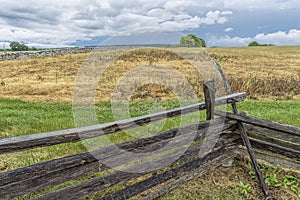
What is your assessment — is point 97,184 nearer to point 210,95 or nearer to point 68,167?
point 68,167

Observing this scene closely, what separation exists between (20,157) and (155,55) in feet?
57.2

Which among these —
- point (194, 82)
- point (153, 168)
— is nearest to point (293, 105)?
point (194, 82)

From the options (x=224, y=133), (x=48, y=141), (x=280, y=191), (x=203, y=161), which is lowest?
(x=280, y=191)

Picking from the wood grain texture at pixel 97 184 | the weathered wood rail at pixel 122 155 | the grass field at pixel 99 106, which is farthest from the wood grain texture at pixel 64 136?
the grass field at pixel 99 106

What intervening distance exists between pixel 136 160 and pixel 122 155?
0.34 meters

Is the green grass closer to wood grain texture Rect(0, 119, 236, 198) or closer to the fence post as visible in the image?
the fence post

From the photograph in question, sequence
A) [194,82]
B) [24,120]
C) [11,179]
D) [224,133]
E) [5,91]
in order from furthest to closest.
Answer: [194,82] → [5,91] → [24,120] → [224,133] → [11,179]

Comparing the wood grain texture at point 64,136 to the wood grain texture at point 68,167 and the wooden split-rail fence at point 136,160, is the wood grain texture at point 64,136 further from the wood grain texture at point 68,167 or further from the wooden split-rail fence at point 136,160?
the wood grain texture at point 68,167

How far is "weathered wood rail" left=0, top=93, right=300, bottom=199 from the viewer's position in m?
2.34

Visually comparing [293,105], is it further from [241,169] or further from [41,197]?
[41,197]

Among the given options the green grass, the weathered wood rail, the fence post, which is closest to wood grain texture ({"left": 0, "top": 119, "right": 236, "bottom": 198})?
the weathered wood rail

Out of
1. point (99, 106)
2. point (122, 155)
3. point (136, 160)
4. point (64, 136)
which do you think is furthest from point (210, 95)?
point (99, 106)

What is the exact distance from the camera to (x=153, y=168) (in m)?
3.43

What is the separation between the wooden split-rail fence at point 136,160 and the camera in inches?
93.0
